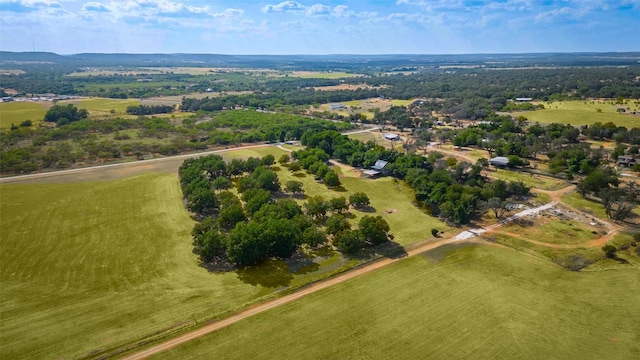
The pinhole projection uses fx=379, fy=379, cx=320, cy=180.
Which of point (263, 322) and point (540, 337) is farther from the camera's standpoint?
point (263, 322)

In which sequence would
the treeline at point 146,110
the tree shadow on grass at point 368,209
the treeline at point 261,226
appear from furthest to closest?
the treeline at point 146,110, the tree shadow on grass at point 368,209, the treeline at point 261,226

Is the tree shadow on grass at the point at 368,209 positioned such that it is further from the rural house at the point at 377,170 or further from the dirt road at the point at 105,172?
the dirt road at the point at 105,172

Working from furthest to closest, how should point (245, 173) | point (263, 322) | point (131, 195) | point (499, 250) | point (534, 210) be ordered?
1. point (245, 173)
2. point (131, 195)
3. point (534, 210)
4. point (499, 250)
5. point (263, 322)

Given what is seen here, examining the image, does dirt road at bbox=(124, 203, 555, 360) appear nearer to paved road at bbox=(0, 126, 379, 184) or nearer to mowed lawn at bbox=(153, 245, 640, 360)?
mowed lawn at bbox=(153, 245, 640, 360)

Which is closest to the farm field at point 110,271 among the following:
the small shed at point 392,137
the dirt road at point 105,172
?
the dirt road at point 105,172

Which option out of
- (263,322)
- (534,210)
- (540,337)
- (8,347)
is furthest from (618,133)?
(8,347)

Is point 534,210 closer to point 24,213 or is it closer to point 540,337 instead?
point 540,337

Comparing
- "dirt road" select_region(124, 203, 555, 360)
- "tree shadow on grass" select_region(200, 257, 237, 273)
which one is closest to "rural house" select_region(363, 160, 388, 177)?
"dirt road" select_region(124, 203, 555, 360)
